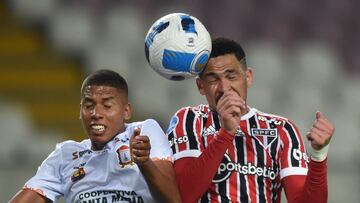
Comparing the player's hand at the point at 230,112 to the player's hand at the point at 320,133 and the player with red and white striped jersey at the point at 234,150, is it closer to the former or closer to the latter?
the player with red and white striped jersey at the point at 234,150

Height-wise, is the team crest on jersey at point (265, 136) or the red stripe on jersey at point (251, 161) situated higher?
the team crest on jersey at point (265, 136)

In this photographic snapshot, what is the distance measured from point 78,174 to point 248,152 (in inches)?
32.8

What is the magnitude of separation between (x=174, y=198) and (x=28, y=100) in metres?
4.30

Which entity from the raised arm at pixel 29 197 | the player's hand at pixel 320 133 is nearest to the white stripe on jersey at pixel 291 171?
the player's hand at pixel 320 133

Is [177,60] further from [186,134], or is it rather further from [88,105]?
[88,105]

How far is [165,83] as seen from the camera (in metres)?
8.45

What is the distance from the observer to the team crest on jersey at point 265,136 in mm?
4332

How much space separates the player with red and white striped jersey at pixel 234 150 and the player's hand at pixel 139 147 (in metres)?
0.36

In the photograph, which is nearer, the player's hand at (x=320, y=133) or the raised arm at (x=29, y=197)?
the player's hand at (x=320, y=133)

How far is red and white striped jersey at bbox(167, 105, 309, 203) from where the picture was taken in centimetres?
421

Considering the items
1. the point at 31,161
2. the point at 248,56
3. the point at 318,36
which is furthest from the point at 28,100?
the point at 318,36

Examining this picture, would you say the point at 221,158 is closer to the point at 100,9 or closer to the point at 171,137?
the point at 171,137

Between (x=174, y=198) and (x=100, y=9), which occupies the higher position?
(x=100, y=9)

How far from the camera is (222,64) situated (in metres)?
4.29
